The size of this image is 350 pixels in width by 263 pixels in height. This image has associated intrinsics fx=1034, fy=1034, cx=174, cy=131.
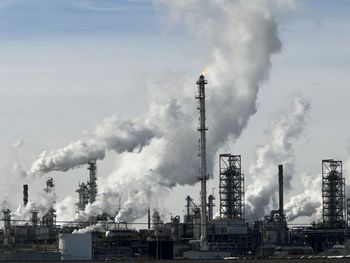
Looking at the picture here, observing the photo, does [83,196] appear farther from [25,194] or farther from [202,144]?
[202,144]

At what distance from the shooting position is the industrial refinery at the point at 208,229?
14825cm

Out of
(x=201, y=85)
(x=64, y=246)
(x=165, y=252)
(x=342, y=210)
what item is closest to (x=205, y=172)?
(x=201, y=85)

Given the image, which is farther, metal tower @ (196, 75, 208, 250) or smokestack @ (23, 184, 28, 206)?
smokestack @ (23, 184, 28, 206)

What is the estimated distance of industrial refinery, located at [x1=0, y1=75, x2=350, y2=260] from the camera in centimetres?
14825

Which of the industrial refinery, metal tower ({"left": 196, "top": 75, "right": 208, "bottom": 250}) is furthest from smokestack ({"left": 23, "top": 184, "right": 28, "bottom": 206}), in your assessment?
metal tower ({"left": 196, "top": 75, "right": 208, "bottom": 250})

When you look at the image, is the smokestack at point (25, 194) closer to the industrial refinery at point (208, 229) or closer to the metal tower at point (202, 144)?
the industrial refinery at point (208, 229)

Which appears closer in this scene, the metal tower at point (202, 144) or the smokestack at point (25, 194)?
the metal tower at point (202, 144)

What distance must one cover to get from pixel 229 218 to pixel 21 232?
37.1 m

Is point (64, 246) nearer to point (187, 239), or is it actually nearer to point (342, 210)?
point (187, 239)

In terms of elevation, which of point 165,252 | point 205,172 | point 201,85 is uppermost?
point 201,85

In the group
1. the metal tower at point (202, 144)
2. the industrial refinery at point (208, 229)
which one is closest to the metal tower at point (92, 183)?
the industrial refinery at point (208, 229)

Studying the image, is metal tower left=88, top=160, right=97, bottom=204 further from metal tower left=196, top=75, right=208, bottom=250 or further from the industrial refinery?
metal tower left=196, top=75, right=208, bottom=250

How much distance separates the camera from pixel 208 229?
167000 millimetres

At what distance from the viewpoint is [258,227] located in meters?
175
